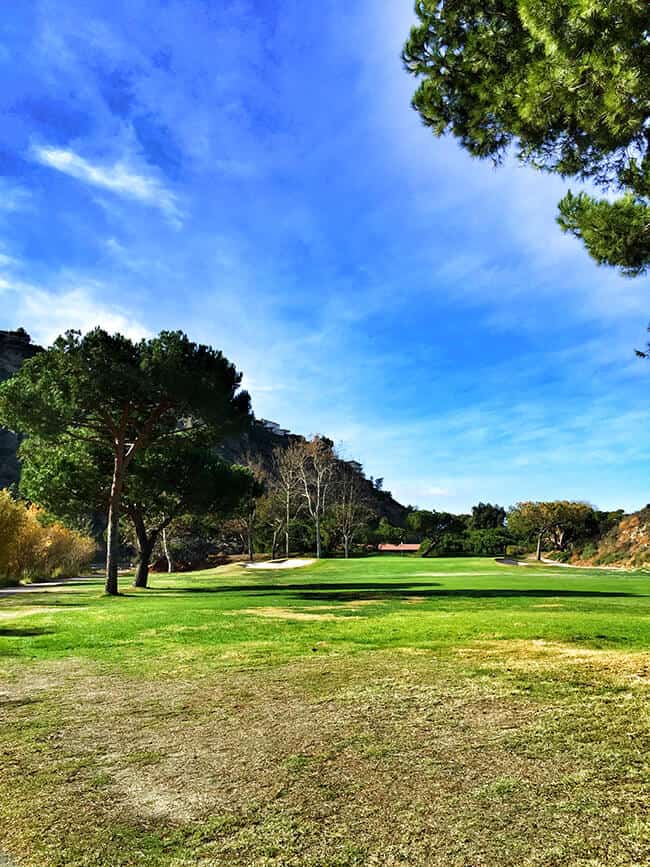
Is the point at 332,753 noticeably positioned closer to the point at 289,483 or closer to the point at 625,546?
the point at 289,483

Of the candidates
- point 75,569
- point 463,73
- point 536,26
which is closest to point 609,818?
point 536,26

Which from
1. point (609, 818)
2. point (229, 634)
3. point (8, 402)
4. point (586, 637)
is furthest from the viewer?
point (8, 402)

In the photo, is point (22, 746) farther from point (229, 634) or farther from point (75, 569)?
point (75, 569)

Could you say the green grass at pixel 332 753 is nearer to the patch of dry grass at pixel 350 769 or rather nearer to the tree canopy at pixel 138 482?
the patch of dry grass at pixel 350 769

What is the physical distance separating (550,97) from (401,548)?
6817cm

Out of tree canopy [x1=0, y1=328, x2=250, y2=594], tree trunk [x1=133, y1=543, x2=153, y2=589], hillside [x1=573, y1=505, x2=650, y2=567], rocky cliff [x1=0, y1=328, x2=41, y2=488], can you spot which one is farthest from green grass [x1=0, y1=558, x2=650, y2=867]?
rocky cliff [x1=0, y1=328, x2=41, y2=488]

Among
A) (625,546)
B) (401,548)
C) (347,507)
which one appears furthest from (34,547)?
(401,548)

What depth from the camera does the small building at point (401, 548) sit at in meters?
70.1

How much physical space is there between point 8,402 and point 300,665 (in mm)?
15800

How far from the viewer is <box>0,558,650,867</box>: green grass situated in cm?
259

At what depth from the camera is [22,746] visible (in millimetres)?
4023

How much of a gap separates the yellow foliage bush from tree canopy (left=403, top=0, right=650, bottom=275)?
24.2 m

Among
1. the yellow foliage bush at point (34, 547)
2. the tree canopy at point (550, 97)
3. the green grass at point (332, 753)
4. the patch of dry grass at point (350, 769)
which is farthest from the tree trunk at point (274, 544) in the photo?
the patch of dry grass at point (350, 769)

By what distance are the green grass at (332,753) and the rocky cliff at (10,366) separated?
197 ft
